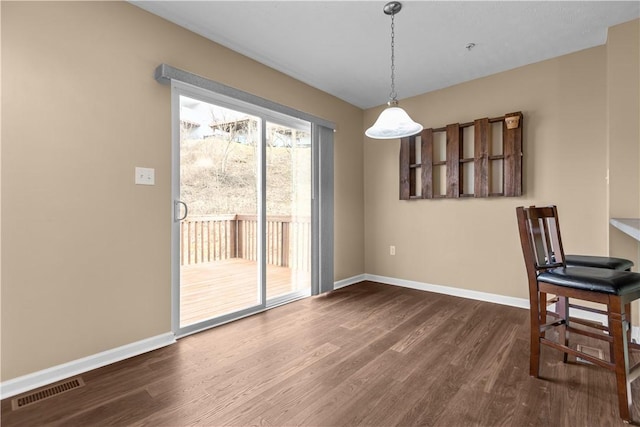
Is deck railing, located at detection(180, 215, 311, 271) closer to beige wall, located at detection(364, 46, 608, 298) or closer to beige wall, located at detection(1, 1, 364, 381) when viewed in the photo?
beige wall, located at detection(1, 1, 364, 381)

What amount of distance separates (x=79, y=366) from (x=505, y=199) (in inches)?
154

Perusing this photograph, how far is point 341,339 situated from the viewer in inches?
94.7

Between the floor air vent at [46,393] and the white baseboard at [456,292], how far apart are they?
3.35 meters

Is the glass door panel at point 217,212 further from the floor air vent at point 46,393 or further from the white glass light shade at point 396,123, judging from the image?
the white glass light shade at point 396,123

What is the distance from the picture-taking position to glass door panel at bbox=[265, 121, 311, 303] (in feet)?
10.7

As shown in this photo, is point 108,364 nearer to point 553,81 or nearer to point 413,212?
point 413,212

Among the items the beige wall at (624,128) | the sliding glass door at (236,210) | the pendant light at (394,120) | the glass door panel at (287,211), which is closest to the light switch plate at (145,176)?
the sliding glass door at (236,210)

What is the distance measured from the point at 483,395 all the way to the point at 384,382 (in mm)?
532

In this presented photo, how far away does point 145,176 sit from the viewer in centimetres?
224

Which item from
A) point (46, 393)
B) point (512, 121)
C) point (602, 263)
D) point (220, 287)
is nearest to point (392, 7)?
point (512, 121)

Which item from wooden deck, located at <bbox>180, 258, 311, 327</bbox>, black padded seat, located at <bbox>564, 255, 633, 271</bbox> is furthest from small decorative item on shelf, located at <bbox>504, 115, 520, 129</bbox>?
wooden deck, located at <bbox>180, 258, 311, 327</bbox>

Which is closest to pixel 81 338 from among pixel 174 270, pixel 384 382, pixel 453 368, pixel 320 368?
pixel 174 270

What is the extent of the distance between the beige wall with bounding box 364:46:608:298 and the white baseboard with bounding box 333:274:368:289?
230 millimetres

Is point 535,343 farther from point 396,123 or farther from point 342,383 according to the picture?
point 396,123
